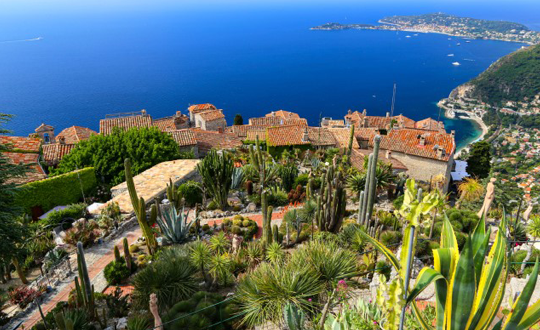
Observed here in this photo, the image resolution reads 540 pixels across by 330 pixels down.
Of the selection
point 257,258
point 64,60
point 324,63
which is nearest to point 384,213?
point 257,258

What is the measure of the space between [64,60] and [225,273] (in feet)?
444

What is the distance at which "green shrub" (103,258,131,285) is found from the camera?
9.89 m

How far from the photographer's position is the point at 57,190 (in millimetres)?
17328

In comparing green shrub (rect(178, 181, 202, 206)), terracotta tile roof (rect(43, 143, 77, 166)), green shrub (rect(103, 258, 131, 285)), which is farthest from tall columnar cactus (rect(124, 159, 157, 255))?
terracotta tile roof (rect(43, 143, 77, 166))

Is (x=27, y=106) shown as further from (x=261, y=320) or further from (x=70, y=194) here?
(x=261, y=320)

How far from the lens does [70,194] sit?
58.7ft

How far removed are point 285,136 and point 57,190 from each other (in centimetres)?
1533

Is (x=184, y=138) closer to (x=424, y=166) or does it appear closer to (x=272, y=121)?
(x=272, y=121)

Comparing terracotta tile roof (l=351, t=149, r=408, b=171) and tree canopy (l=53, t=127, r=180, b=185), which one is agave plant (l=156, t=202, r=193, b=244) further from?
terracotta tile roof (l=351, t=149, r=408, b=171)

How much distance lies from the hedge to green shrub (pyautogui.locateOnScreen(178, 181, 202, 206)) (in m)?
5.65

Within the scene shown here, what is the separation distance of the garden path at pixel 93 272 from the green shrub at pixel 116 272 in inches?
10.8

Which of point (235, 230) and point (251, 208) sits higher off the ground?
point (235, 230)

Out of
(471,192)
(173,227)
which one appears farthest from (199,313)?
(471,192)

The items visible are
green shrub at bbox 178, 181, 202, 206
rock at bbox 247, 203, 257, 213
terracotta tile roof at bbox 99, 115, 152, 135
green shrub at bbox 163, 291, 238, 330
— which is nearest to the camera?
green shrub at bbox 163, 291, 238, 330
